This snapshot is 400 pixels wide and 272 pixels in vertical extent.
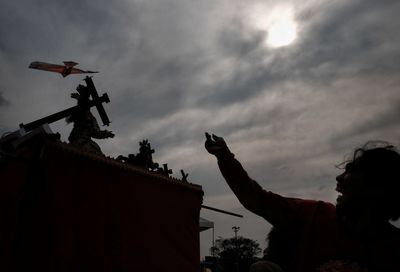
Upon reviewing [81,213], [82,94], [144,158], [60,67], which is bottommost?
[81,213]

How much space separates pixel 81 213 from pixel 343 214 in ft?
11.4

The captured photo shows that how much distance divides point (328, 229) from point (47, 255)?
3.17m

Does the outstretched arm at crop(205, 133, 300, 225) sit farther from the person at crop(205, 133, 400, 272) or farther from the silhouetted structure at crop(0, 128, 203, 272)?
the silhouetted structure at crop(0, 128, 203, 272)

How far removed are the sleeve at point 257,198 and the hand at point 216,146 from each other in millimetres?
38

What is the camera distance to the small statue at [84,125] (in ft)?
21.4

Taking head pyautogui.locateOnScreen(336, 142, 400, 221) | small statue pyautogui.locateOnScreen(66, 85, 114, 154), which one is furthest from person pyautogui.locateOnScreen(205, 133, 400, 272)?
small statue pyautogui.locateOnScreen(66, 85, 114, 154)

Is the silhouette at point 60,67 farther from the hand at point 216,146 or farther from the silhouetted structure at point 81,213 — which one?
the hand at point 216,146

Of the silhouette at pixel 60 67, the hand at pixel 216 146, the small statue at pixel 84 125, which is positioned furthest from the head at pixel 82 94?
the hand at pixel 216 146

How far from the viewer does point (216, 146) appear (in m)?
1.90

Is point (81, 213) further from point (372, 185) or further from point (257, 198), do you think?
point (372, 185)

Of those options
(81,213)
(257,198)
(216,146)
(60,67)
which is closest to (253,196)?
(257,198)

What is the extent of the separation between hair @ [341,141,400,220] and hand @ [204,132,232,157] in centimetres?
69

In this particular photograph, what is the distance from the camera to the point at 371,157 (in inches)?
75.3

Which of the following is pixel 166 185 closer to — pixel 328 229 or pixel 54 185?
pixel 54 185
